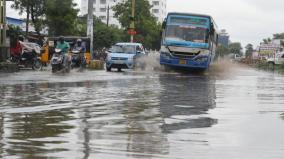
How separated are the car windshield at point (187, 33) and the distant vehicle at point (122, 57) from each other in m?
3.99

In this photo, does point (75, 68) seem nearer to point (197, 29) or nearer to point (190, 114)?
point (197, 29)

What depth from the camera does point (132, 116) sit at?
1072cm

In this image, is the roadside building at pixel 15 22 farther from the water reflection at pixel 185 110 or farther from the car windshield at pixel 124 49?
the water reflection at pixel 185 110

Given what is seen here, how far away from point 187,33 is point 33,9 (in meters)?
23.0

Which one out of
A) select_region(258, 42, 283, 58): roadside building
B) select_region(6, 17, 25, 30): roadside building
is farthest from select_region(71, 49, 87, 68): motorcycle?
select_region(258, 42, 283, 58): roadside building

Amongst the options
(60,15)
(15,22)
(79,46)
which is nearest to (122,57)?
(79,46)

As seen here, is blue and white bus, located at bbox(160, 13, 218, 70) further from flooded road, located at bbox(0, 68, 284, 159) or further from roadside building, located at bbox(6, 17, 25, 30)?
roadside building, located at bbox(6, 17, 25, 30)

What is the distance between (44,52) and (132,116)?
1064 inches

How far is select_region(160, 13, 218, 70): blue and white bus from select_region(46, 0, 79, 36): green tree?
20.0 metres

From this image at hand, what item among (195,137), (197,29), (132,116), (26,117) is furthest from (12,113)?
(197,29)

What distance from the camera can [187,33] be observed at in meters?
31.8

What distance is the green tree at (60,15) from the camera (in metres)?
50.4

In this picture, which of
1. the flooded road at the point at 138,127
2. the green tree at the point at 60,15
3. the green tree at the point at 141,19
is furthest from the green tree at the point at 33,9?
the flooded road at the point at 138,127

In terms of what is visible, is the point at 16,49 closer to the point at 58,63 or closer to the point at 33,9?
the point at 58,63
